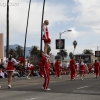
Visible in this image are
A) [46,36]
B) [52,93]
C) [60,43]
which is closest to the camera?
[52,93]

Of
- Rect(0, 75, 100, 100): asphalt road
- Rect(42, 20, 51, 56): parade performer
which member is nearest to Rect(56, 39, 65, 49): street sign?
Rect(0, 75, 100, 100): asphalt road

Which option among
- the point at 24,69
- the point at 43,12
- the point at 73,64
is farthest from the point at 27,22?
the point at 73,64

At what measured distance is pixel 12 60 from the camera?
15.8m

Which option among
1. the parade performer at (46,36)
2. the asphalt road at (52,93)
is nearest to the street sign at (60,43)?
the asphalt road at (52,93)

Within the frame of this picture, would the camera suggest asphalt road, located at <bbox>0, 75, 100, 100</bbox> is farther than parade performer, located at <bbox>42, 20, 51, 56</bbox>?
No

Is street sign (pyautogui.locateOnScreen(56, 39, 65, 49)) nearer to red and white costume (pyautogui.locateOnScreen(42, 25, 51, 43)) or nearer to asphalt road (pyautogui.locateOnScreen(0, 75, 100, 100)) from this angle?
asphalt road (pyautogui.locateOnScreen(0, 75, 100, 100))

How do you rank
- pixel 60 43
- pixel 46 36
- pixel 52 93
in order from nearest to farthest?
pixel 52 93 → pixel 46 36 → pixel 60 43

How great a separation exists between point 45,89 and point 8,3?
27.0 m

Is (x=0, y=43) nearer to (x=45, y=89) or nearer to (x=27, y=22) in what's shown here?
(x=27, y=22)

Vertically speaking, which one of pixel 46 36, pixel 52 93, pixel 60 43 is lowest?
pixel 52 93

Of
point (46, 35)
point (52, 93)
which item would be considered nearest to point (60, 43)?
point (46, 35)

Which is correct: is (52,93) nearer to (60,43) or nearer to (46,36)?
(46,36)

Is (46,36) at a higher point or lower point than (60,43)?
lower

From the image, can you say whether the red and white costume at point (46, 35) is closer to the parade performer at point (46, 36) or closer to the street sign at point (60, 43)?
the parade performer at point (46, 36)
